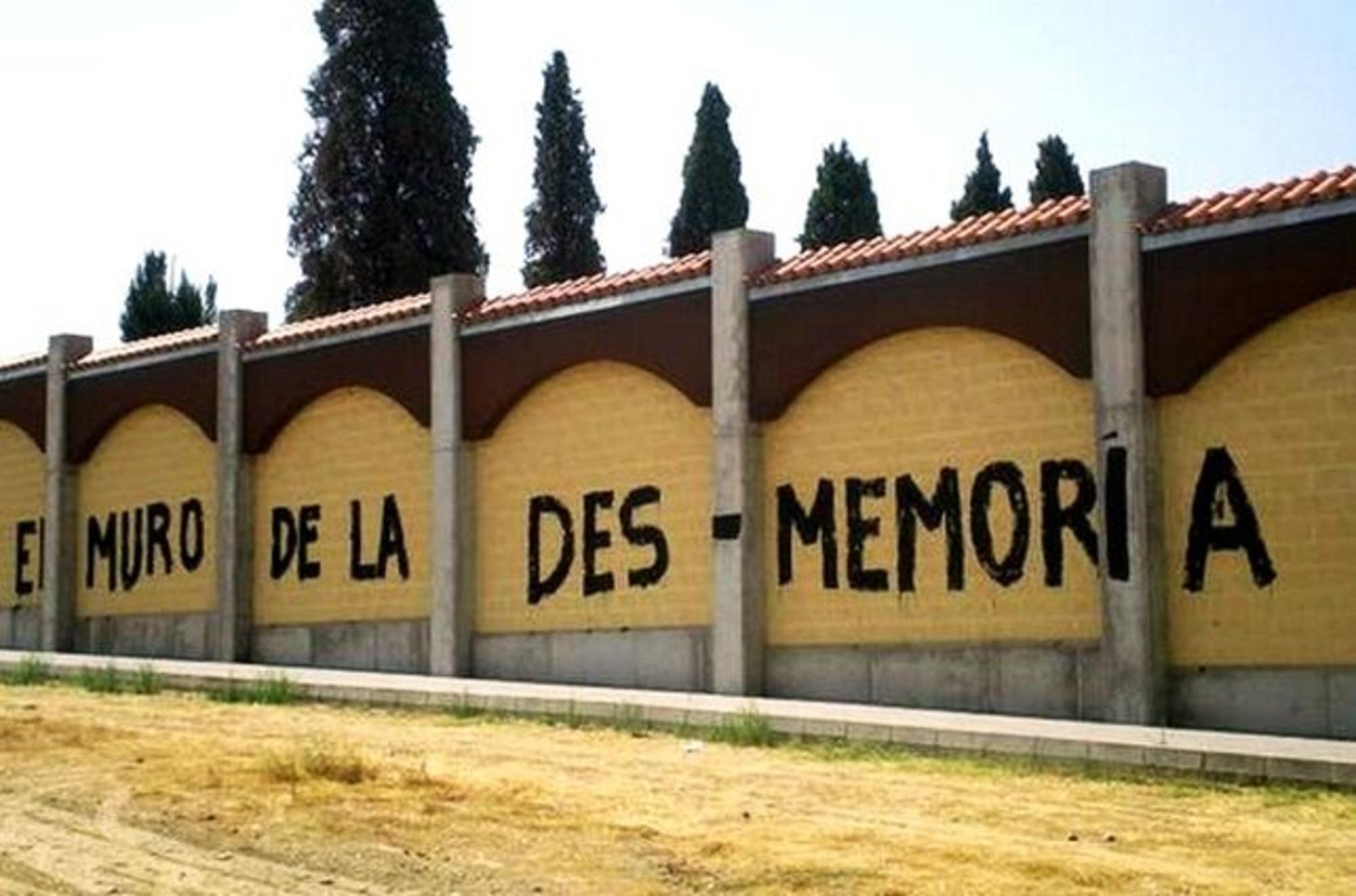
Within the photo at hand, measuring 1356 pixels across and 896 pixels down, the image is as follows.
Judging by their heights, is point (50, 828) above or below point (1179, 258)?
below

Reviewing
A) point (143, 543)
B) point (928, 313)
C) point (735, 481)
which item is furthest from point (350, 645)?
point (928, 313)

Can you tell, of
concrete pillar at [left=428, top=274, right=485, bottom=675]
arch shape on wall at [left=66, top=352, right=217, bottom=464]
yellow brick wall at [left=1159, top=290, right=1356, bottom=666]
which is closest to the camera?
yellow brick wall at [left=1159, top=290, right=1356, bottom=666]

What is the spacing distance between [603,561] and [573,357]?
2551 millimetres

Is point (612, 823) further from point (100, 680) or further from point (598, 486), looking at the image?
point (100, 680)

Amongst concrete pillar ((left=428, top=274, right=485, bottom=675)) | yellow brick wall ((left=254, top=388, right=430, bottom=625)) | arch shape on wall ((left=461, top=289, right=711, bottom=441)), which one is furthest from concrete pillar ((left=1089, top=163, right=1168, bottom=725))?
yellow brick wall ((left=254, top=388, right=430, bottom=625))

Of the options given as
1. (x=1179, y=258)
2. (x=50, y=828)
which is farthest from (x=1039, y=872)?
(x=1179, y=258)

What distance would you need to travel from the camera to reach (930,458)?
16.8m

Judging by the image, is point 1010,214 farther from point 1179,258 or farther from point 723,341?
point 723,341

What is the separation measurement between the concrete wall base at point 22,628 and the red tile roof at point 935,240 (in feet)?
51.3

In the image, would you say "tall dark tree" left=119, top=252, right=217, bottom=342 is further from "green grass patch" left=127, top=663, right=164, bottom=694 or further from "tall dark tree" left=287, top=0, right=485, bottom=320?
"green grass patch" left=127, top=663, right=164, bottom=694

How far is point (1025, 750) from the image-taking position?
1323cm

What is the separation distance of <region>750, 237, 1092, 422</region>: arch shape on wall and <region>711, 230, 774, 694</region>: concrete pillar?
0.23 meters

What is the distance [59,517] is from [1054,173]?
118ft

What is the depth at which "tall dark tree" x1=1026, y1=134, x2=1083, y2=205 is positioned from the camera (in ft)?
176
